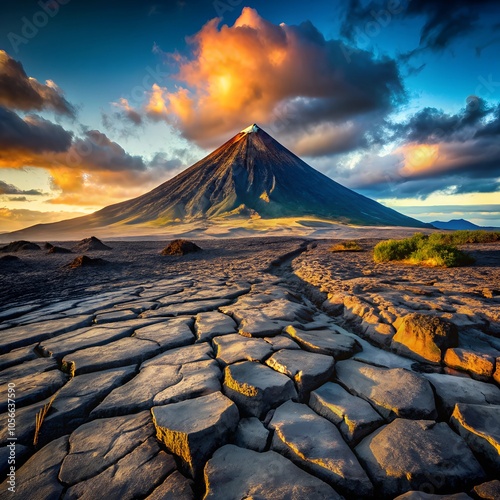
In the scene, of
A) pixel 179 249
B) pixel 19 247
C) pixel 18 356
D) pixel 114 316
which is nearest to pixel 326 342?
pixel 114 316

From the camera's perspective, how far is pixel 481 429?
129 cm

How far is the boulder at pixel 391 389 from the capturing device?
58.2 inches

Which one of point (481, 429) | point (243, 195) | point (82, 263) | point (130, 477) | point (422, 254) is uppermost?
point (243, 195)

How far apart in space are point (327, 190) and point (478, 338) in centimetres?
8602

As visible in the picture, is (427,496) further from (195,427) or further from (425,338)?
(425,338)

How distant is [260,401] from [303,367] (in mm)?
413

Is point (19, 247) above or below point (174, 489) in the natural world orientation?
below

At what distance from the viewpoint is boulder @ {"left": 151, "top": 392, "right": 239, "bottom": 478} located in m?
1.23

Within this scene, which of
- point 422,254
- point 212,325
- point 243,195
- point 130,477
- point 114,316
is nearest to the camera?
point 130,477

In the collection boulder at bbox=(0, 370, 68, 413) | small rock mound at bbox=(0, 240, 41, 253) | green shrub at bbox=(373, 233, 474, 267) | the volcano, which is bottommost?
small rock mound at bbox=(0, 240, 41, 253)

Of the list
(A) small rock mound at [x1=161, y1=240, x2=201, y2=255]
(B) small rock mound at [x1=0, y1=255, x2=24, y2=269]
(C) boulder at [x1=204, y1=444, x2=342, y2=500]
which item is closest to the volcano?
(A) small rock mound at [x1=161, y1=240, x2=201, y2=255]

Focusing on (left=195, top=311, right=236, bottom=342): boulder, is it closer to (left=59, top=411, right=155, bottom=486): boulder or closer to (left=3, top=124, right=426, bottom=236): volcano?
(left=59, top=411, right=155, bottom=486): boulder

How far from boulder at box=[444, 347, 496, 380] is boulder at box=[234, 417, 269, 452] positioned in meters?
1.47

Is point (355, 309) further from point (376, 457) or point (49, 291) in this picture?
point (49, 291)
